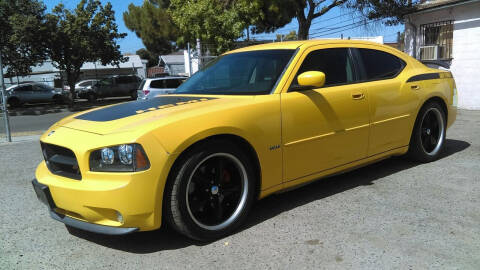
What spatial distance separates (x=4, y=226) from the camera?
A: 12.5 feet

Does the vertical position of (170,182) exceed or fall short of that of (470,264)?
it exceeds it

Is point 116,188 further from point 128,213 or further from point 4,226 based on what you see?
point 4,226

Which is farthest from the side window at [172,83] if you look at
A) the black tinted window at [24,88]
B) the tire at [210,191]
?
the tire at [210,191]

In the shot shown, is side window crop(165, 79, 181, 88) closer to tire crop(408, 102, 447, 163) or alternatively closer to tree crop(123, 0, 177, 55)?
tire crop(408, 102, 447, 163)

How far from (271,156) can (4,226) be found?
2612 mm

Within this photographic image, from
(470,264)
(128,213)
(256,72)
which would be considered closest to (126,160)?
(128,213)

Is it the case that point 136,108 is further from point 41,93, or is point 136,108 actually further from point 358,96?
point 41,93

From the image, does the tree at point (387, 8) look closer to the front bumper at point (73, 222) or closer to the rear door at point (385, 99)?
the rear door at point (385, 99)

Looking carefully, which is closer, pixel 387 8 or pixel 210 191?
pixel 210 191

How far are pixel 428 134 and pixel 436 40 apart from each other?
9208 millimetres

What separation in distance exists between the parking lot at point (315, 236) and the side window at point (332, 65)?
1205 mm

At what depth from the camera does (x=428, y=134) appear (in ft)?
17.4

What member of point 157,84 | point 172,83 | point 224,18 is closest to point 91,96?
point 172,83

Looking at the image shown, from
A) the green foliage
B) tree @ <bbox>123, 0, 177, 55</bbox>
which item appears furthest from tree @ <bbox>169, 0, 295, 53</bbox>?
tree @ <bbox>123, 0, 177, 55</bbox>
